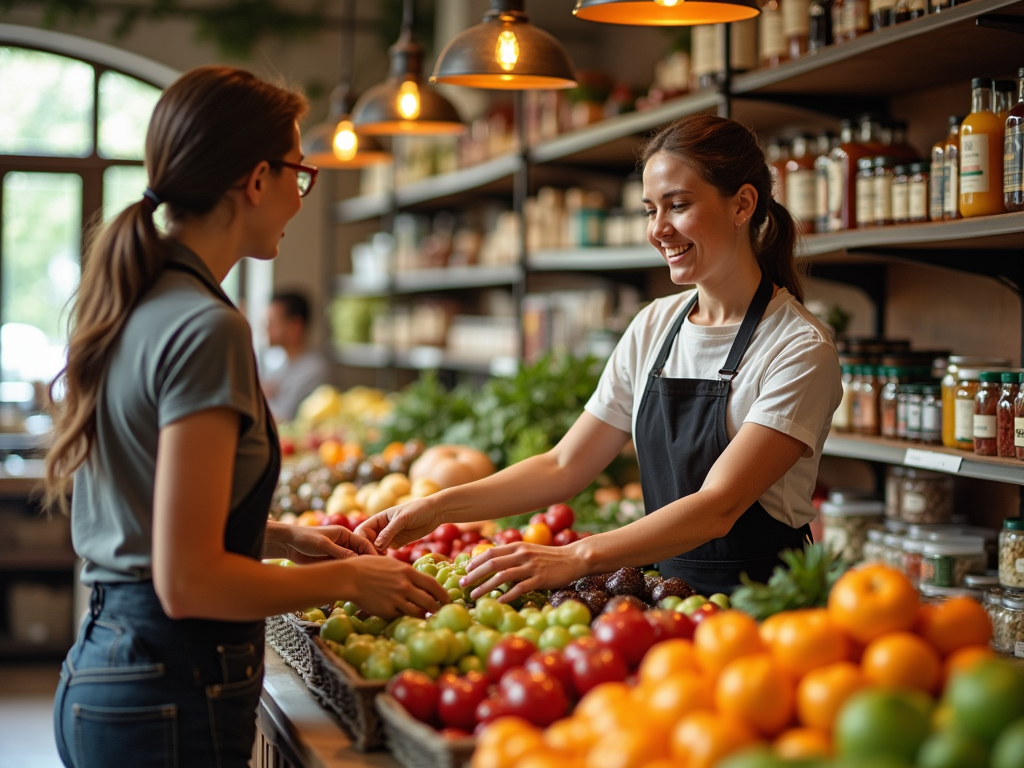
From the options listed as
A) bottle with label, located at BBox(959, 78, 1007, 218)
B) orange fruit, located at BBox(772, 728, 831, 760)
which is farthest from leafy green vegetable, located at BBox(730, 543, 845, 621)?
bottle with label, located at BBox(959, 78, 1007, 218)

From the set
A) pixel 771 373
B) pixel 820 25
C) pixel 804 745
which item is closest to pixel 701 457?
pixel 771 373

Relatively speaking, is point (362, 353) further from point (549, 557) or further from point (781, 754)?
point (781, 754)

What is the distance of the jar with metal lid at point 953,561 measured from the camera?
106 inches

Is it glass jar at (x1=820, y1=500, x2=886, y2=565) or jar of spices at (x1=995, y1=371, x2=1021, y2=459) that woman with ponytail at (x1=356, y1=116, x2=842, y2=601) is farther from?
glass jar at (x1=820, y1=500, x2=886, y2=565)

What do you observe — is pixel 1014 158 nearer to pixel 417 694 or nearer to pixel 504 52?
pixel 504 52

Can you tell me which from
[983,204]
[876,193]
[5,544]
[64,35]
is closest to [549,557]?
[983,204]

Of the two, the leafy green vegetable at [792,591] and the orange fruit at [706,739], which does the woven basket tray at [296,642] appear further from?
the orange fruit at [706,739]

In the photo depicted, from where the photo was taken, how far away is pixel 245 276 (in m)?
8.23

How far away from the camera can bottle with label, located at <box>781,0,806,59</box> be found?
3.04 metres

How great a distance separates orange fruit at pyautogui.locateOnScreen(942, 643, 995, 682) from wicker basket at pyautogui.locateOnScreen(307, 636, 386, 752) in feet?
2.55

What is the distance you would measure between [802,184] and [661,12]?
90cm

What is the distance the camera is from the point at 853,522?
311 cm

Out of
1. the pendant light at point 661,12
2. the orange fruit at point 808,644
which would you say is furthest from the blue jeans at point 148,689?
the pendant light at point 661,12

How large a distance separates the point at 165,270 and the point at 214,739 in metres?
0.68
